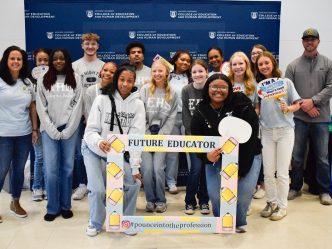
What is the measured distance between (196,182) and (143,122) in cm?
95

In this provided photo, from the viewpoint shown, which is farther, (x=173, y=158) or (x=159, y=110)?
(x=173, y=158)

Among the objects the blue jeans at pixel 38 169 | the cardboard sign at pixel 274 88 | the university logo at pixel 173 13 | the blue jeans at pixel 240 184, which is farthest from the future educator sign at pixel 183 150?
the university logo at pixel 173 13

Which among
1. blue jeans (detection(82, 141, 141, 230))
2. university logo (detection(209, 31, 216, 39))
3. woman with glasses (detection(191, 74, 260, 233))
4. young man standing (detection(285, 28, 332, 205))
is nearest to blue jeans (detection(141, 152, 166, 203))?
blue jeans (detection(82, 141, 141, 230))

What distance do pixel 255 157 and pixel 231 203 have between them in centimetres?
50

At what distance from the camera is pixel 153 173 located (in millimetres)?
4027

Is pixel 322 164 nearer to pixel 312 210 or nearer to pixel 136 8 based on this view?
pixel 312 210

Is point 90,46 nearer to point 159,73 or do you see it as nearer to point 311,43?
point 159,73

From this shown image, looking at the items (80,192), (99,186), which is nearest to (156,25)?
(80,192)

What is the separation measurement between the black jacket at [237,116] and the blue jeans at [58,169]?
4.13 ft

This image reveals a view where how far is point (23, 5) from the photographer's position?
512 cm

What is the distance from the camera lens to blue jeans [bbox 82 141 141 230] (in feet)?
10.9

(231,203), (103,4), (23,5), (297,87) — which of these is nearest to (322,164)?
(297,87)

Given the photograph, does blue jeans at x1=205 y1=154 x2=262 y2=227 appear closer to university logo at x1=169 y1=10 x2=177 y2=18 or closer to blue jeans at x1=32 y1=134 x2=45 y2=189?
blue jeans at x1=32 y1=134 x2=45 y2=189

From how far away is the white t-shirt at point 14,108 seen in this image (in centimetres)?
362
